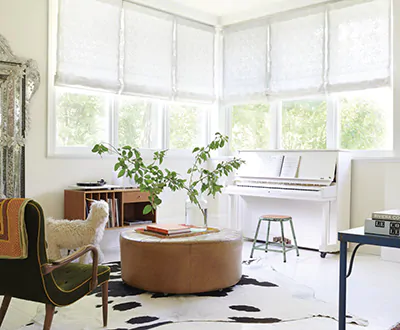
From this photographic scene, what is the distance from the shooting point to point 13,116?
482 cm

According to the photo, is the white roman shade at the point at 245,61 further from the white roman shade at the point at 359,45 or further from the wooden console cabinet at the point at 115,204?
the wooden console cabinet at the point at 115,204

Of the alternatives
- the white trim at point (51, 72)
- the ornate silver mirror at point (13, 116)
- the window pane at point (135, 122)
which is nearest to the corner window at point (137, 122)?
the window pane at point (135, 122)

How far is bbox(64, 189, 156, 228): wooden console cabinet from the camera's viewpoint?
16.5 feet

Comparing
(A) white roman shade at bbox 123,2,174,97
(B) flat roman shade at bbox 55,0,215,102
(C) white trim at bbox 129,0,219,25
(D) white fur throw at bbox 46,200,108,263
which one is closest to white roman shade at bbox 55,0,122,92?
(B) flat roman shade at bbox 55,0,215,102

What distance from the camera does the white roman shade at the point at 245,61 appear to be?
21.4ft

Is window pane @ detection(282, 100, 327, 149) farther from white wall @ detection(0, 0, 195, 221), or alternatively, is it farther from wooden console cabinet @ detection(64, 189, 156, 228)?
white wall @ detection(0, 0, 195, 221)

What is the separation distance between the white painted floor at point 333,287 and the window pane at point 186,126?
5.53 feet

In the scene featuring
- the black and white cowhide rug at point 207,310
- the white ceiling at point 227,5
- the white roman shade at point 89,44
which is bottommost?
the black and white cowhide rug at point 207,310

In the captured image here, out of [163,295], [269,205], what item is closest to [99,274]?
[163,295]

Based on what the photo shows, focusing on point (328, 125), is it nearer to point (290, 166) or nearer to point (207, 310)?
point (290, 166)

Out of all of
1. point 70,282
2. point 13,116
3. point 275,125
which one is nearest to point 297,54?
point 275,125

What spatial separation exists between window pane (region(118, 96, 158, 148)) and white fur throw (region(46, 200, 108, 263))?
161 cm

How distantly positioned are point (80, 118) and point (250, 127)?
93.0 inches

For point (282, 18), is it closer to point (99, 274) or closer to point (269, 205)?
point (269, 205)
